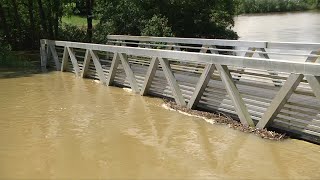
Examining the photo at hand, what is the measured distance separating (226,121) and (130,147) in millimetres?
2032

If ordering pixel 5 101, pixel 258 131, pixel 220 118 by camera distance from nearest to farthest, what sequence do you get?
pixel 258 131 < pixel 220 118 < pixel 5 101

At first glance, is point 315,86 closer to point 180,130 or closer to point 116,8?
point 180,130

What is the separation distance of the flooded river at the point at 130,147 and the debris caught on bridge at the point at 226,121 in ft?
0.50

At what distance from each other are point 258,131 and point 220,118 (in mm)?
1027

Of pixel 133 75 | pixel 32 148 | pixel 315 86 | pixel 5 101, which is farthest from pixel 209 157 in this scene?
pixel 5 101

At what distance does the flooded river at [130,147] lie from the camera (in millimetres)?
5387

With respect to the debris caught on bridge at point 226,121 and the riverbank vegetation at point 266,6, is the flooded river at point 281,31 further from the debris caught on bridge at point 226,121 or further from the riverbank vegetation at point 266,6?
the riverbank vegetation at point 266,6

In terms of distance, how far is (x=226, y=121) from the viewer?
298 inches

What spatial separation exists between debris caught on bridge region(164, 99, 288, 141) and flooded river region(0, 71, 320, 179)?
153 mm

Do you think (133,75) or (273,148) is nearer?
(273,148)

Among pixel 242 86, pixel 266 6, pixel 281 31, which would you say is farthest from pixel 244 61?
pixel 266 6

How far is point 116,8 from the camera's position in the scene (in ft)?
66.6

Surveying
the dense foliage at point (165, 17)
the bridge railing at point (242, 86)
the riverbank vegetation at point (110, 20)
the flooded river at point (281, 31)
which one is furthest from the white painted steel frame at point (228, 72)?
the flooded river at point (281, 31)

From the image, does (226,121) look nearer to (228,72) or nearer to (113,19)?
(228,72)
